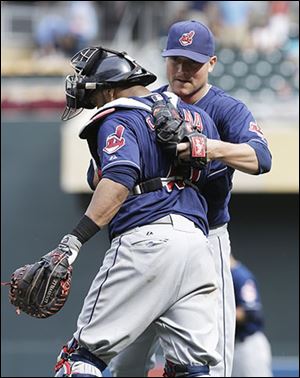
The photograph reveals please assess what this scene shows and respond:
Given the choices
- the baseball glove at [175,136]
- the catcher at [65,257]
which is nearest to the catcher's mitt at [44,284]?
the catcher at [65,257]

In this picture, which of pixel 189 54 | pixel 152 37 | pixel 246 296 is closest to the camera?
pixel 189 54

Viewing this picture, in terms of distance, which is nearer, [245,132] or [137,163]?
[137,163]

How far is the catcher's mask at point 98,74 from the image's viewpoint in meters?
4.02

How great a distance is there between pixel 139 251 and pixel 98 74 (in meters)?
0.76

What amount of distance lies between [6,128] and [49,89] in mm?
857

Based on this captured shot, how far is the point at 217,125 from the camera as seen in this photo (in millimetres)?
4477

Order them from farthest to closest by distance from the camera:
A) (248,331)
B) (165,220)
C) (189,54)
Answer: (248,331) < (189,54) < (165,220)

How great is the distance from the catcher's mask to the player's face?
394 mm

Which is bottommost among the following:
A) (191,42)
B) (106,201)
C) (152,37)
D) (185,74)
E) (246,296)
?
(246,296)

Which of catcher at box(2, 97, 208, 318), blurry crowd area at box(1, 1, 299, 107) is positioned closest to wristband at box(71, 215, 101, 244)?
catcher at box(2, 97, 208, 318)

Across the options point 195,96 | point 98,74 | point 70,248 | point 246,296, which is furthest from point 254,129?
point 246,296

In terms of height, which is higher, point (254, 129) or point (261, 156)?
point (254, 129)

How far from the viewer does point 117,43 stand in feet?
32.0

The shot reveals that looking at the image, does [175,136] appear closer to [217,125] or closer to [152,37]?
[217,125]
